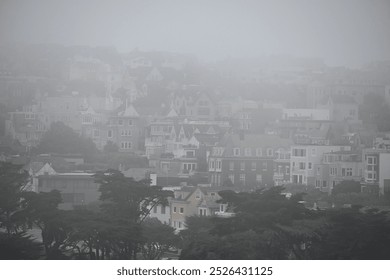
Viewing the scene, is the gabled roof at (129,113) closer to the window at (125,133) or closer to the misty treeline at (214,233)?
A: the window at (125,133)

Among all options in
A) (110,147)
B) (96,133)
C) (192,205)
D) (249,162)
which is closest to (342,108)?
(96,133)

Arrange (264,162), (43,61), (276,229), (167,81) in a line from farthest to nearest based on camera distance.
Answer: (167,81), (43,61), (264,162), (276,229)

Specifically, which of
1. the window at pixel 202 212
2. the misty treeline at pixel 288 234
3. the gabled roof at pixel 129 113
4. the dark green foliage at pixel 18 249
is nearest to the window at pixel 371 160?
the window at pixel 202 212

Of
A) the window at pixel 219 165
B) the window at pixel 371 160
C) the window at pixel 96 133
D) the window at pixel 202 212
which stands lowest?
the window at pixel 202 212

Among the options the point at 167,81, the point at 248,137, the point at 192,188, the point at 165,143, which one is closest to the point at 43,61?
the point at 167,81

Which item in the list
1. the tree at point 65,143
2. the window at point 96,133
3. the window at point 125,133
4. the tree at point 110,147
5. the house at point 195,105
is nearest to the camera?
the tree at point 65,143

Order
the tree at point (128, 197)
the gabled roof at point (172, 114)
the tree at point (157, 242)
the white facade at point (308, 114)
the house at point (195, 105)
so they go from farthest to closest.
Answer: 1. the house at point (195, 105)
2. the gabled roof at point (172, 114)
3. the white facade at point (308, 114)
4. the tree at point (128, 197)
5. the tree at point (157, 242)

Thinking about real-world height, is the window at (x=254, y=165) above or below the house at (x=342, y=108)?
below

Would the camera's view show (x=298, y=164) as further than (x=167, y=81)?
No

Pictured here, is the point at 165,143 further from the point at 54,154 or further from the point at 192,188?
the point at 192,188
